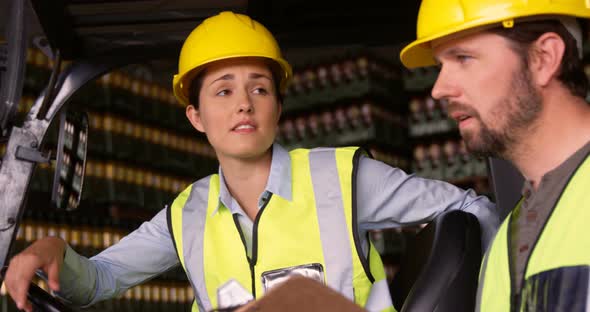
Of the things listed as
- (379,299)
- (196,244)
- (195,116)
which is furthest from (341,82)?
(379,299)

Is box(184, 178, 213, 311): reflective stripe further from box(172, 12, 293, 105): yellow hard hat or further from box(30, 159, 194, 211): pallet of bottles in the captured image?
box(30, 159, 194, 211): pallet of bottles

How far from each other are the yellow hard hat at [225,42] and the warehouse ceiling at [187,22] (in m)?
0.04

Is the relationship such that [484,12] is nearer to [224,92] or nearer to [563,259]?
[563,259]

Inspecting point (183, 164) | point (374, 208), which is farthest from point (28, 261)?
point (183, 164)

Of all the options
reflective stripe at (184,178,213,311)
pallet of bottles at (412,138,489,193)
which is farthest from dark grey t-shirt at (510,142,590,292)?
pallet of bottles at (412,138,489,193)

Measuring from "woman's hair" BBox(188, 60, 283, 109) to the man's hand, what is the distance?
71 cm

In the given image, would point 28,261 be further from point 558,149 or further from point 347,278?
point 558,149

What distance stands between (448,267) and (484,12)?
586 mm

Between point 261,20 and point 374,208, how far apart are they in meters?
0.66

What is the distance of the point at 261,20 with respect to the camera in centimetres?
268

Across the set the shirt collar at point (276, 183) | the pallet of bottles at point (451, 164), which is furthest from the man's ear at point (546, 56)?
the pallet of bottles at point (451, 164)

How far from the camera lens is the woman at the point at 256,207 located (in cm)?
238

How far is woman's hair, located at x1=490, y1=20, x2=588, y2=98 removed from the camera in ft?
5.95

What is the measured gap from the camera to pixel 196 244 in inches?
99.6
